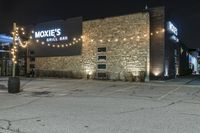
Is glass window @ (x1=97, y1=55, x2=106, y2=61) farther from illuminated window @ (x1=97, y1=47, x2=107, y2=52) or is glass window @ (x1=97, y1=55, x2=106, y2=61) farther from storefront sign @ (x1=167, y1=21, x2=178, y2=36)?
storefront sign @ (x1=167, y1=21, x2=178, y2=36)

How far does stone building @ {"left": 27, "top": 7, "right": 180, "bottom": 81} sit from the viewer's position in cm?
2614

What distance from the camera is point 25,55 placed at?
35.8 metres

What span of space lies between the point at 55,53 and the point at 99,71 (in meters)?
6.79

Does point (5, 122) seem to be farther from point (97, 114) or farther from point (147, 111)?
point (147, 111)

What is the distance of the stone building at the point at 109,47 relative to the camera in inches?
1029

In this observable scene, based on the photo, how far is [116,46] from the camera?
27766 mm

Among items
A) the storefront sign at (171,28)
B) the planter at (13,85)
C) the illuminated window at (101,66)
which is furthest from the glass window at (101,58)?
the planter at (13,85)

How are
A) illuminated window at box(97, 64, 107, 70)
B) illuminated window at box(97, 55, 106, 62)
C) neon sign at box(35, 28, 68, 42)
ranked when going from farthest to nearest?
neon sign at box(35, 28, 68, 42) < illuminated window at box(97, 55, 106, 62) < illuminated window at box(97, 64, 107, 70)

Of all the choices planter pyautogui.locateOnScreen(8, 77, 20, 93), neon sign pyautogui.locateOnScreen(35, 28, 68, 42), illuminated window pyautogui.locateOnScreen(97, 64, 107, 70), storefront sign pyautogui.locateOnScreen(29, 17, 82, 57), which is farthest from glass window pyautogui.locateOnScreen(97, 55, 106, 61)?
planter pyautogui.locateOnScreen(8, 77, 20, 93)

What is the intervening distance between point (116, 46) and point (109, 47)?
810mm

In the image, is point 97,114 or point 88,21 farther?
point 88,21

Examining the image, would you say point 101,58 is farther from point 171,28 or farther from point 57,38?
point 171,28

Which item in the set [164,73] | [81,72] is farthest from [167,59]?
[81,72]

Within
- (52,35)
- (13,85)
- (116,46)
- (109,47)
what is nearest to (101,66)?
(109,47)
